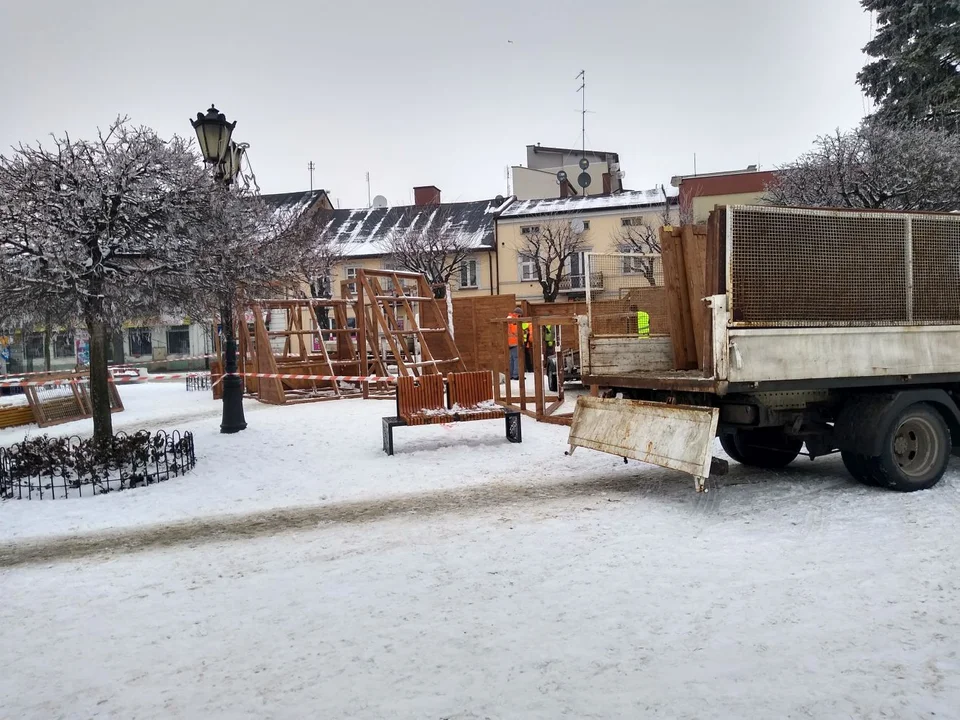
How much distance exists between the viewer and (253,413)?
14273 millimetres

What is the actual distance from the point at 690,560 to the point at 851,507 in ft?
6.72

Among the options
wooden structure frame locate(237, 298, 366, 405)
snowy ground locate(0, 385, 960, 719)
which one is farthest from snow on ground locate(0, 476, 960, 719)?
wooden structure frame locate(237, 298, 366, 405)

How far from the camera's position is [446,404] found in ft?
33.3

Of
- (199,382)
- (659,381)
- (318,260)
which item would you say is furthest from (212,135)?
(318,260)

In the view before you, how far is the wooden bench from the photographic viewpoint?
30.9ft

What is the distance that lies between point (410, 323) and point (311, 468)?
24.0 feet

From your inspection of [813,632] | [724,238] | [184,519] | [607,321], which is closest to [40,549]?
[184,519]

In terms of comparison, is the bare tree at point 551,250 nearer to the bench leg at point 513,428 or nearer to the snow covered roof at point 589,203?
the snow covered roof at point 589,203

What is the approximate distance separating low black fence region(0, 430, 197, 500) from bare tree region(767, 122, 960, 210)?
525 inches

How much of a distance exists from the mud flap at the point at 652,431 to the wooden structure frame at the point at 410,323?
5.93m

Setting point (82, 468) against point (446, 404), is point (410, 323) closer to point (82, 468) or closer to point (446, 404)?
point (446, 404)

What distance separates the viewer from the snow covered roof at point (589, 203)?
1454 inches

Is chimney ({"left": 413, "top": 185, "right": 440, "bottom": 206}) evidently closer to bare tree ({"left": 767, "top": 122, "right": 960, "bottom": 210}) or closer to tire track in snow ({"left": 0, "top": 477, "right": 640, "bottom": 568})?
bare tree ({"left": 767, "top": 122, "right": 960, "bottom": 210})

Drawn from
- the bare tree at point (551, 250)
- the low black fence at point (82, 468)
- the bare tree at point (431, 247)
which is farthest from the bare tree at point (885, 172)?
the bare tree at point (431, 247)
